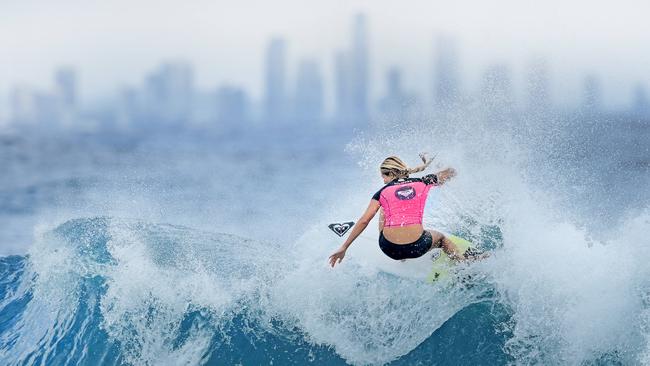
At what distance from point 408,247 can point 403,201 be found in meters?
0.49

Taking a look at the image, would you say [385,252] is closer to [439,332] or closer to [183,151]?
[439,332]

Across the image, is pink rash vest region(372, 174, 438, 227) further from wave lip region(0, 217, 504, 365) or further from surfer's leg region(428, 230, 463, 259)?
wave lip region(0, 217, 504, 365)

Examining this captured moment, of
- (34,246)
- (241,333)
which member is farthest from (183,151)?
(241,333)

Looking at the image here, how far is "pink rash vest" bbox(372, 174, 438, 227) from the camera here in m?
6.20

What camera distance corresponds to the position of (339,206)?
9492 mm

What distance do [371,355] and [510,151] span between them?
4.23 meters

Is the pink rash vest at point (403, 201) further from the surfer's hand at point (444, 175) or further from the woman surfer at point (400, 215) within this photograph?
the surfer's hand at point (444, 175)

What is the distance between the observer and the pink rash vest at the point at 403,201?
6.20 m

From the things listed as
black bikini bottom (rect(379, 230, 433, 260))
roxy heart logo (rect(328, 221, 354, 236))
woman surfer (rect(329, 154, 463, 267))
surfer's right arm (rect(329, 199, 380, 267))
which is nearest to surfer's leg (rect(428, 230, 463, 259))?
woman surfer (rect(329, 154, 463, 267))

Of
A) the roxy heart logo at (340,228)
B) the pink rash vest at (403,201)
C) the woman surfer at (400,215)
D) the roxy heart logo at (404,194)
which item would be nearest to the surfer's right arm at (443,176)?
the woman surfer at (400,215)

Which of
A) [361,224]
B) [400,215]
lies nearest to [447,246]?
[400,215]

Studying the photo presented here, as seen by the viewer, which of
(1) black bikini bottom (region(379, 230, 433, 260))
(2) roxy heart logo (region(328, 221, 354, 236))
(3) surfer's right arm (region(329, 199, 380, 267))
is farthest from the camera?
(2) roxy heart logo (region(328, 221, 354, 236))

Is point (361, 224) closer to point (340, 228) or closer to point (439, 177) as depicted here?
point (340, 228)

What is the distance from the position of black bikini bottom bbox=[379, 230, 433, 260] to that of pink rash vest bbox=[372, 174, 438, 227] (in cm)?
20
